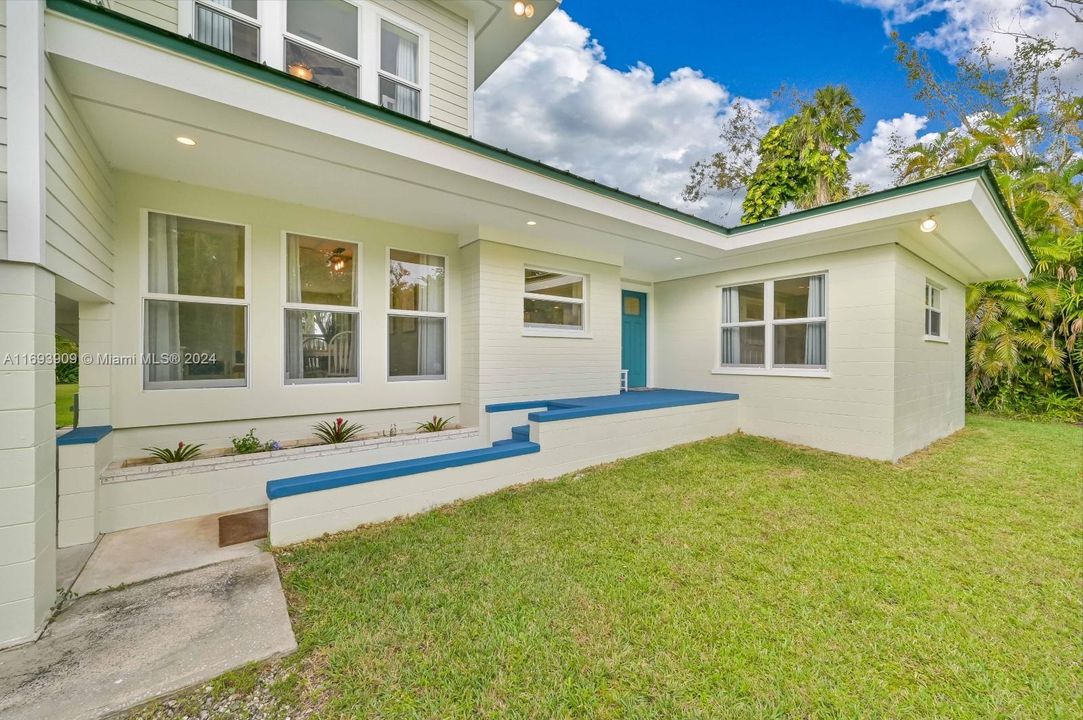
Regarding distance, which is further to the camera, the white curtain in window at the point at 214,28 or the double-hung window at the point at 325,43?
the double-hung window at the point at 325,43

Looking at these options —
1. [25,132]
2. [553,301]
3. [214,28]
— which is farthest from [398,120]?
[553,301]

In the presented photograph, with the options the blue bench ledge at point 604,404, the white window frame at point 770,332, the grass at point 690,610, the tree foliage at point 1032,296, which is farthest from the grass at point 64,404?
the tree foliage at point 1032,296

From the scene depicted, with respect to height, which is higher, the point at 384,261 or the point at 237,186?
the point at 237,186

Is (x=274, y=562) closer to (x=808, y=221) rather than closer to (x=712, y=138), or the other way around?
(x=808, y=221)

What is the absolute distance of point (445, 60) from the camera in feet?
18.8

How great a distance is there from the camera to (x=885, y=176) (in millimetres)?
16109

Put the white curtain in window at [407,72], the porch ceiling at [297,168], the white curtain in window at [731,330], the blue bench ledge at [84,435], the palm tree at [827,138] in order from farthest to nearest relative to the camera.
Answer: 1. the palm tree at [827,138]
2. the white curtain in window at [731,330]
3. the white curtain in window at [407,72]
4. the blue bench ledge at [84,435]
5. the porch ceiling at [297,168]

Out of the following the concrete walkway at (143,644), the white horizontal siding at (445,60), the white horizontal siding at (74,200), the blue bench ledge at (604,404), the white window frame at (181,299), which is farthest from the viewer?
the white horizontal siding at (445,60)

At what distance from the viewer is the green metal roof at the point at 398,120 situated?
232 centimetres

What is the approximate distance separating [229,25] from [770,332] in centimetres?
782

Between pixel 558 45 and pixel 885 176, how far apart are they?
14.3 meters

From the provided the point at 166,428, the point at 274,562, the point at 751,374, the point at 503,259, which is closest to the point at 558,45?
the point at 503,259

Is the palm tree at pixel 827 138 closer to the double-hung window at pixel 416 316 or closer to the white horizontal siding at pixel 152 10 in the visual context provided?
the double-hung window at pixel 416 316

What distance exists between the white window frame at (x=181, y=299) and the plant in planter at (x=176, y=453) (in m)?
0.55
